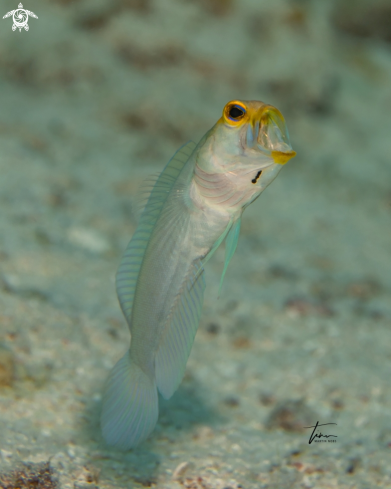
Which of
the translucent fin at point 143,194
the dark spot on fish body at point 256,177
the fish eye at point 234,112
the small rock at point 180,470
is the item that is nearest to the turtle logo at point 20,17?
the translucent fin at point 143,194

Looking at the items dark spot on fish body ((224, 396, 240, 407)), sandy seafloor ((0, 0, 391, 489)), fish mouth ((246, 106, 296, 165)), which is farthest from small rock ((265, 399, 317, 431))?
fish mouth ((246, 106, 296, 165))

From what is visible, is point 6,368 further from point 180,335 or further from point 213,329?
point 213,329

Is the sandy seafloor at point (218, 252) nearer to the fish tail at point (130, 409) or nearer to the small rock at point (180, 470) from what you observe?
the small rock at point (180, 470)

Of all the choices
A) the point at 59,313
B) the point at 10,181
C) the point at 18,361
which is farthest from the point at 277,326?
the point at 10,181

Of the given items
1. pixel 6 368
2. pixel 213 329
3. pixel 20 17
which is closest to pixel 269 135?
pixel 6 368

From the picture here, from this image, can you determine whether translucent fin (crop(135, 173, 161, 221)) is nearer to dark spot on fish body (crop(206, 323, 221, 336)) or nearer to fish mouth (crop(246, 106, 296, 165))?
fish mouth (crop(246, 106, 296, 165))

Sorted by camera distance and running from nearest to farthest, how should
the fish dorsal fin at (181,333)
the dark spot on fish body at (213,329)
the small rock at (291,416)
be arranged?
the fish dorsal fin at (181,333), the small rock at (291,416), the dark spot on fish body at (213,329)

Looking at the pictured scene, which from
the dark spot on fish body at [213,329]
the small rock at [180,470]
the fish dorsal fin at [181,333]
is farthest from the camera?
the dark spot on fish body at [213,329]

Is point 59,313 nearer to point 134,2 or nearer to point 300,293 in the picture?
point 300,293
